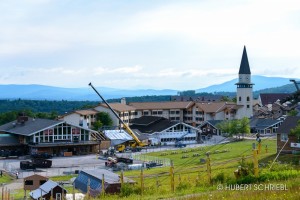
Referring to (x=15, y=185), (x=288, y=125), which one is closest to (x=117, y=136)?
(x=288, y=125)

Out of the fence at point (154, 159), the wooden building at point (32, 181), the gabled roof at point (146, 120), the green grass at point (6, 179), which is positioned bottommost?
the green grass at point (6, 179)

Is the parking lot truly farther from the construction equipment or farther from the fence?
the construction equipment

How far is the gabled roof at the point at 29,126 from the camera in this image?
5262 cm

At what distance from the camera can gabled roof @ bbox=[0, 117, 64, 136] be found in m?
52.6

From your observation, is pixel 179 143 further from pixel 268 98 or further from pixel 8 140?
pixel 268 98

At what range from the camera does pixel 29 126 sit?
55031 mm

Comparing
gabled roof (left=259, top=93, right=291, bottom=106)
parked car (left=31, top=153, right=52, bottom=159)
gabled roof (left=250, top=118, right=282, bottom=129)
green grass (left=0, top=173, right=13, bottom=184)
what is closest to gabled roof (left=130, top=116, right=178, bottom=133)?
gabled roof (left=250, top=118, right=282, bottom=129)

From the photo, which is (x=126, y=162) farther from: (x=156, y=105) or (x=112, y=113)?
(x=156, y=105)

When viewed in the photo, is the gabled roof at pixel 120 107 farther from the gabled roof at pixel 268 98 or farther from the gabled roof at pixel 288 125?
the gabled roof at pixel 268 98

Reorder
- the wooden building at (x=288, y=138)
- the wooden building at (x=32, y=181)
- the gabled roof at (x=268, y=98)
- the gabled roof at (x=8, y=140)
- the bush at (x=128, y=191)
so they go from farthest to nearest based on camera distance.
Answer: the gabled roof at (x=268, y=98) → the gabled roof at (x=8, y=140) → the wooden building at (x=288, y=138) → the wooden building at (x=32, y=181) → the bush at (x=128, y=191)

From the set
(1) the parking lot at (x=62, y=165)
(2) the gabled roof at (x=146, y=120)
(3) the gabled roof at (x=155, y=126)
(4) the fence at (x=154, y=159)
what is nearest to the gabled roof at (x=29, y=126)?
(1) the parking lot at (x=62, y=165)

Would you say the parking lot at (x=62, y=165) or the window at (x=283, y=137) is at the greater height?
the window at (x=283, y=137)

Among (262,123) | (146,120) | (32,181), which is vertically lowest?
(32,181)

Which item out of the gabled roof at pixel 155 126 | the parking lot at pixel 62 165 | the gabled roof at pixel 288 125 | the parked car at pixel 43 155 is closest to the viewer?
the parking lot at pixel 62 165
